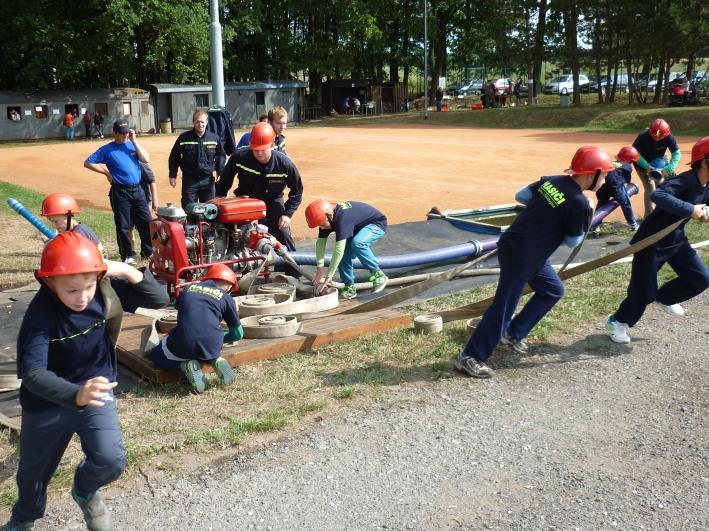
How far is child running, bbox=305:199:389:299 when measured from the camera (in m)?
7.62

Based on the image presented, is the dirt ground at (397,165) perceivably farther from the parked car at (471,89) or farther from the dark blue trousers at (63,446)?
the parked car at (471,89)

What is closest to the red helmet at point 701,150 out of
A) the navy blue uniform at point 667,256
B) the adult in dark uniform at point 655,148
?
the navy blue uniform at point 667,256

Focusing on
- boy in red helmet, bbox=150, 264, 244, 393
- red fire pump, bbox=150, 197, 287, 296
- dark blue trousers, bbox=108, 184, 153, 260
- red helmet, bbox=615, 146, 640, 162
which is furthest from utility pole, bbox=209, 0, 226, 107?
boy in red helmet, bbox=150, 264, 244, 393

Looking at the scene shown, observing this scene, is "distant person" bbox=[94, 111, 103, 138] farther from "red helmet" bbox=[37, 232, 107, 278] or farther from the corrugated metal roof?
"red helmet" bbox=[37, 232, 107, 278]

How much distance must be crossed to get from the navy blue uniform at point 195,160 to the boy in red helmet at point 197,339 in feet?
14.4

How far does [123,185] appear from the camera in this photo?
9766 millimetres

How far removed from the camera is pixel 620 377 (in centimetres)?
580

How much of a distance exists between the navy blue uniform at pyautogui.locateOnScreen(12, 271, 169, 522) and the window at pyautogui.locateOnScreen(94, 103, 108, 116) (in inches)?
1534

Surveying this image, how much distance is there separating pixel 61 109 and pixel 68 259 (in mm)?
39145

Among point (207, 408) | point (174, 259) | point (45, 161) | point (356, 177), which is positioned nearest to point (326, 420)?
point (207, 408)

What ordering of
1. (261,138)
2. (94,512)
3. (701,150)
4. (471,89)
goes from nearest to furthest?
1. (94,512)
2. (701,150)
3. (261,138)
4. (471,89)

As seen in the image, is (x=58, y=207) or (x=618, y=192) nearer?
(x=58, y=207)

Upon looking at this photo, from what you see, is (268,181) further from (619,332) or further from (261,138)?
(619,332)

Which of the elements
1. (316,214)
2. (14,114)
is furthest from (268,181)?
(14,114)
